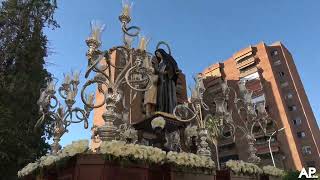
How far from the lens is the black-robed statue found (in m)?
10.7

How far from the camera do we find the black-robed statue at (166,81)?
35.0ft

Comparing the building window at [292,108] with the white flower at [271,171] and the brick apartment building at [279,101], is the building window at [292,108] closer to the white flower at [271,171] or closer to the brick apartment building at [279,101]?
the brick apartment building at [279,101]

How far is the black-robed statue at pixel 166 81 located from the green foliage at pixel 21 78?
9551mm

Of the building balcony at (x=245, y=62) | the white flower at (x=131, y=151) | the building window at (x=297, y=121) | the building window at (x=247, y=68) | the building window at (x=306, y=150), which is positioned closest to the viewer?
the white flower at (x=131, y=151)

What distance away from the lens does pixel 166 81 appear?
36.4 feet

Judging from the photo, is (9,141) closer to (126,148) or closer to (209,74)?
(126,148)

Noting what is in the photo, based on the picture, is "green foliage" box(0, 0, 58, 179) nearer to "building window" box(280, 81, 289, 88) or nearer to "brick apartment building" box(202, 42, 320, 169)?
"brick apartment building" box(202, 42, 320, 169)

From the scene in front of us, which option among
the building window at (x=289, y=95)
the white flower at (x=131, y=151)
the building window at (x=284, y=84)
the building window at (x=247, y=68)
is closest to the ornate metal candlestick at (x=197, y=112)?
the white flower at (x=131, y=151)

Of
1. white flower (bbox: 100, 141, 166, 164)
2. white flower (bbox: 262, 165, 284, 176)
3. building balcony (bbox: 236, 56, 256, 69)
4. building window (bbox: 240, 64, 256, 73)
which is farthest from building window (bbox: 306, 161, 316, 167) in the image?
white flower (bbox: 100, 141, 166, 164)

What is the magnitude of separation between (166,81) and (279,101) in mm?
52483

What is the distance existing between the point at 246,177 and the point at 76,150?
5642 millimetres

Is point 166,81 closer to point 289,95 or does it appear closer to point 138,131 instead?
point 138,131

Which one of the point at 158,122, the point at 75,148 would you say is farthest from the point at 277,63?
the point at 75,148

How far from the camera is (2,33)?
2014 cm
